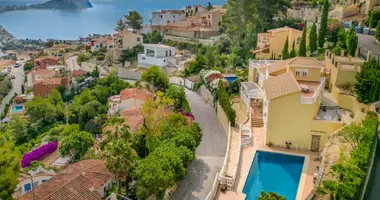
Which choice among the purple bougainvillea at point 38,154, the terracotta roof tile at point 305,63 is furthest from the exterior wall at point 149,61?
the terracotta roof tile at point 305,63

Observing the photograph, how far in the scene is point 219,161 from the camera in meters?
22.8

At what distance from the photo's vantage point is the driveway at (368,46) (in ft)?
91.9

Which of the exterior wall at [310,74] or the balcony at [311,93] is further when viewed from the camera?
the exterior wall at [310,74]

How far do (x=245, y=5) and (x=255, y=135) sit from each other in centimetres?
2078

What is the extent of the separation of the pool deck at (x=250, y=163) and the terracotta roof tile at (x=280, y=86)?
9.98ft

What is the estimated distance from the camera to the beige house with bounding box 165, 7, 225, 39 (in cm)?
5547

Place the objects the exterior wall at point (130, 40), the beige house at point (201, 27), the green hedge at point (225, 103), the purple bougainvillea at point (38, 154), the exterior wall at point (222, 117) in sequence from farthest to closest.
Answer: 1. the exterior wall at point (130, 40)
2. the beige house at point (201, 27)
3. the exterior wall at point (222, 117)
4. the purple bougainvillea at point (38, 154)
5. the green hedge at point (225, 103)

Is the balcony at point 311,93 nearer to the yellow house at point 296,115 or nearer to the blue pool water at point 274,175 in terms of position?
the yellow house at point 296,115

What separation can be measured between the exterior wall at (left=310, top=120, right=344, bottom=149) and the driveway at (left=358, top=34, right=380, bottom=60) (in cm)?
803

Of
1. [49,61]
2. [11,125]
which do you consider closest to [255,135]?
[11,125]

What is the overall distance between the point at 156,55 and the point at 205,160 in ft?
93.0

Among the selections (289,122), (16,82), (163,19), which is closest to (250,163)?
(289,122)

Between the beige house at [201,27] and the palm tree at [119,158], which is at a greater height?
the beige house at [201,27]

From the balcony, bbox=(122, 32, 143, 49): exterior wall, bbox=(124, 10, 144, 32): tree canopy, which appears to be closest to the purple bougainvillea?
the balcony
